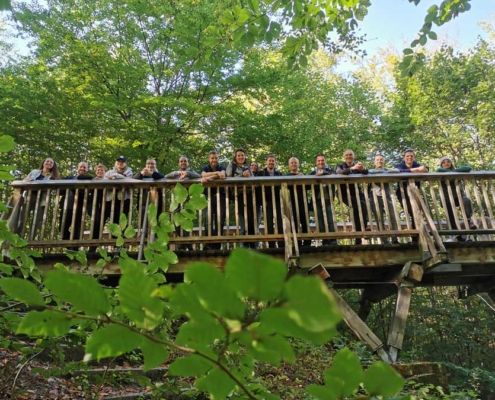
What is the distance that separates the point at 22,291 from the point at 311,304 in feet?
1.22

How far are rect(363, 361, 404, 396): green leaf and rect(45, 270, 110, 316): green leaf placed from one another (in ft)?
1.14

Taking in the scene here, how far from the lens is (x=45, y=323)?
51 centimetres

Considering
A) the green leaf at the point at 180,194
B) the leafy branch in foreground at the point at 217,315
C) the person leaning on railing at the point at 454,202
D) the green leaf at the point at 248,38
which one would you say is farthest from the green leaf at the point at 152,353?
the person leaning on railing at the point at 454,202

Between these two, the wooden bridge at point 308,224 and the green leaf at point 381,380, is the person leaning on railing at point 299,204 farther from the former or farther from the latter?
the green leaf at point 381,380

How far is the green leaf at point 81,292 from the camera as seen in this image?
447mm

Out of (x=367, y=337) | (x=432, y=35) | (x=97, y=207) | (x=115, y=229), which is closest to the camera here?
(x=115, y=229)

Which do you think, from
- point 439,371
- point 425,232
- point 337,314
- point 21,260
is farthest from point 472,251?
point 337,314

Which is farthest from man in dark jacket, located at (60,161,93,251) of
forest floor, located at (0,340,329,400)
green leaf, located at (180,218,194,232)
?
green leaf, located at (180,218,194,232)

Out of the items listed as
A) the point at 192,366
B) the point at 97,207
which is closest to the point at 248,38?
the point at 192,366

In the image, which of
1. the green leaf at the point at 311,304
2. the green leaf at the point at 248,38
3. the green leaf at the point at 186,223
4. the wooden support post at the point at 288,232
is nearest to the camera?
the green leaf at the point at 311,304

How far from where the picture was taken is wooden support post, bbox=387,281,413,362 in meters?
5.19

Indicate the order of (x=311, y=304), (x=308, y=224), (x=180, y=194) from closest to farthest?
(x=311, y=304)
(x=180, y=194)
(x=308, y=224)

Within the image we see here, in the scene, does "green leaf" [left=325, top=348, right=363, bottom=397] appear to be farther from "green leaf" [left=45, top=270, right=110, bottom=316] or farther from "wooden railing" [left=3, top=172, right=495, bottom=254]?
"wooden railing" [left=3, top=172, right=495, bottom=254]

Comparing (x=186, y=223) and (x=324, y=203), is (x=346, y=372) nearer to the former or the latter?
(x=186, y=223)
